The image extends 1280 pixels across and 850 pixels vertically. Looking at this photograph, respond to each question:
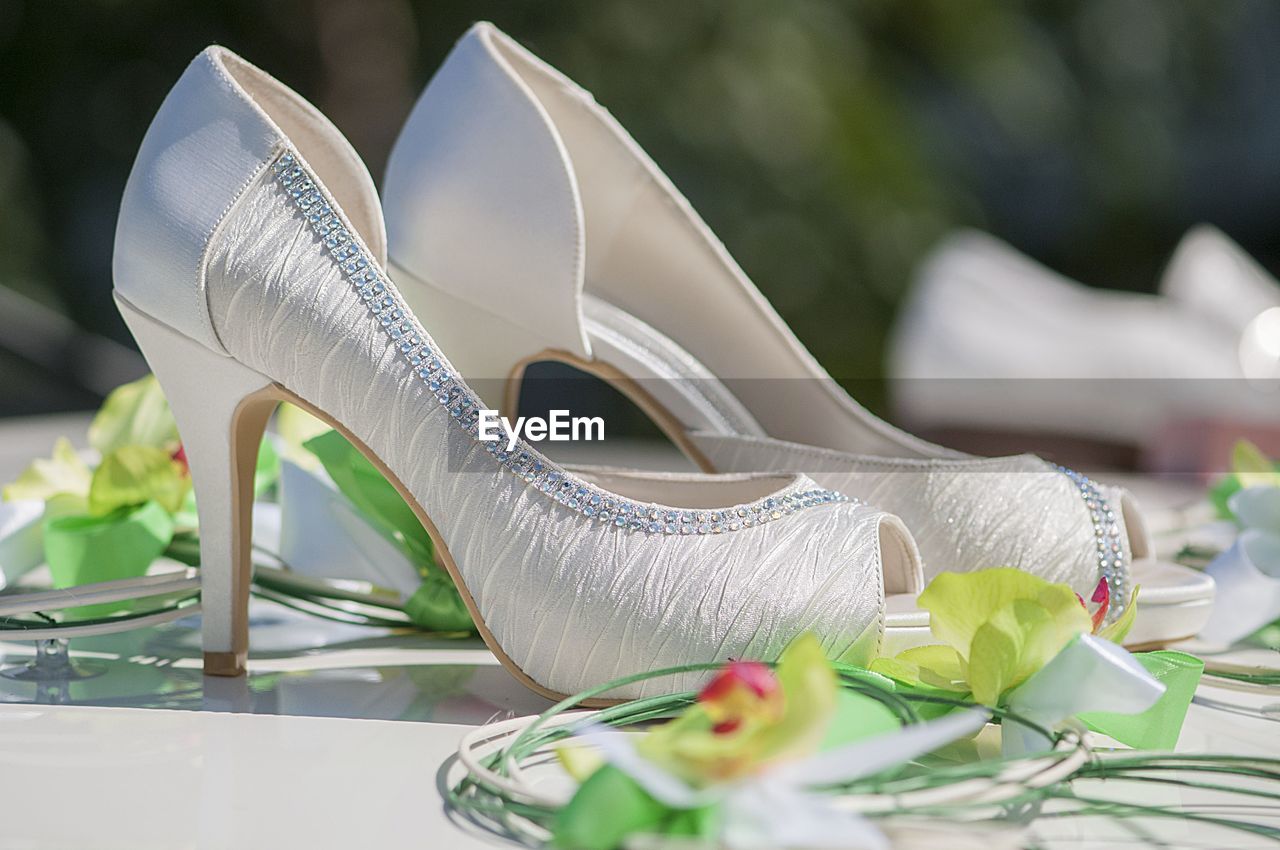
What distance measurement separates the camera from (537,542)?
2.16ft

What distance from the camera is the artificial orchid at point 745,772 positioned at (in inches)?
14.8

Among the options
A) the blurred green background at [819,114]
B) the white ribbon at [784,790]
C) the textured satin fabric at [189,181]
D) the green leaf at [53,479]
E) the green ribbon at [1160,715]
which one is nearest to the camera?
the white ribbon at [784,790]

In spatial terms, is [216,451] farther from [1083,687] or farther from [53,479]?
[1083,687]

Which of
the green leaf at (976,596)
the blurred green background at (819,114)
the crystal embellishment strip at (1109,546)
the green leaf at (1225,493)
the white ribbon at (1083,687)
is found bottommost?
the white ribbon at (1083,687)

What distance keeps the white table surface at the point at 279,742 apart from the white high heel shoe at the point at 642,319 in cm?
13

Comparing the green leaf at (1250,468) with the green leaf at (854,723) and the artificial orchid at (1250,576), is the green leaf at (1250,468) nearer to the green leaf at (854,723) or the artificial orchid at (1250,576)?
the artificial orchid at (1250,576)

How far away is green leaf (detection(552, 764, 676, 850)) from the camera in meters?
0.40

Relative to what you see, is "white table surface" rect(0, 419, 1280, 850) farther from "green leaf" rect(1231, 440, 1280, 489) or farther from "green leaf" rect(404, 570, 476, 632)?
"green leaf" rect(1231, 440, 1280, 489)

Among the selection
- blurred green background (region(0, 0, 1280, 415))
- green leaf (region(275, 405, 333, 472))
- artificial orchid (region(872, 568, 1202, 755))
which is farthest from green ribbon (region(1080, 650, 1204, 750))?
blurred green background (region(0, 0, 1280, 415))

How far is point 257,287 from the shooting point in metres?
0.72

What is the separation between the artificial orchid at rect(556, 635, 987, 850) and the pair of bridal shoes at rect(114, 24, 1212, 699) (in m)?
0.23

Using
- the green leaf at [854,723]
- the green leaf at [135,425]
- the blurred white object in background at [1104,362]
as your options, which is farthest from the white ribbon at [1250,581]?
the blurred white object in background at [1104,362]

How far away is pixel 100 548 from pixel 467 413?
301 mm

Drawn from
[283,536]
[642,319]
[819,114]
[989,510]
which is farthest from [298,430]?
[819,114]
